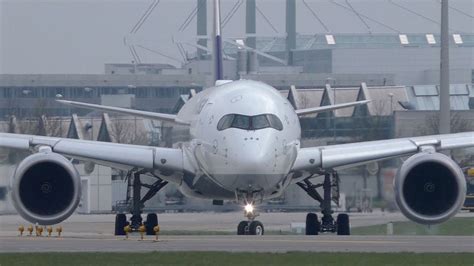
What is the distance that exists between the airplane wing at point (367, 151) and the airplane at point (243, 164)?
3 cm

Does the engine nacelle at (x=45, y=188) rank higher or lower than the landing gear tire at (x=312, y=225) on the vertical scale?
higher

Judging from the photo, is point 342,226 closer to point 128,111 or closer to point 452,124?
point 128,111

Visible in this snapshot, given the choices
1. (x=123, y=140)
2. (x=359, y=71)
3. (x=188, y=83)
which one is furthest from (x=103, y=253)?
(x=359, y=71)

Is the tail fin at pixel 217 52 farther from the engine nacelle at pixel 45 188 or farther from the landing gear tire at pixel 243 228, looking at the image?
the landing gear tire at pixel 243 228

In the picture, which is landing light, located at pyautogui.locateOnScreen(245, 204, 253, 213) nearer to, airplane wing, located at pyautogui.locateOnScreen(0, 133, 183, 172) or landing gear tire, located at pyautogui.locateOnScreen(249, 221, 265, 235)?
landing gear tire, located at pyautogui.locateOnScreen(249, 221, 265, 235)

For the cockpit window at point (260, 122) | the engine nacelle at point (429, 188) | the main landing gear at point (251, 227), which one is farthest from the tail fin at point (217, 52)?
the main landing gear at point (251, 227)

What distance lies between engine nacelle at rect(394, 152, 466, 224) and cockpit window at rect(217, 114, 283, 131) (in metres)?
3.16

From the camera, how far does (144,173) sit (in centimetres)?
4103

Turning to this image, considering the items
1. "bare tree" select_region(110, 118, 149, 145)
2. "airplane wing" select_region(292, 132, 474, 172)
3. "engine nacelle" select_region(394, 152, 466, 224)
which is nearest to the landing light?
Answer: "airplane wing" select_region(292, 132, 474, 172)

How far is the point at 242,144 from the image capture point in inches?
1451

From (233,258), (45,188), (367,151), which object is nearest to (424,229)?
(367,151)

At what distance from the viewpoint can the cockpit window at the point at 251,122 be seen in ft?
122

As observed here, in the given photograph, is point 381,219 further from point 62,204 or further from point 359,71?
point 359,71

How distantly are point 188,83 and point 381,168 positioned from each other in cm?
7063
